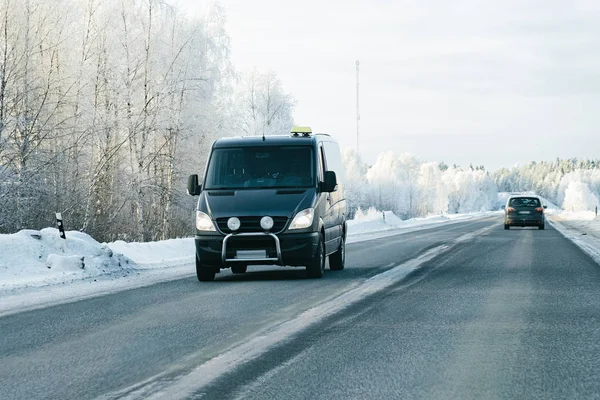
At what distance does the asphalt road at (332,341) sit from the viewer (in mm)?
5285

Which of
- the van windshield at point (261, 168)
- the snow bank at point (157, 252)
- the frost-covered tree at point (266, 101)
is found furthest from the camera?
the frost-covered tree at point (266, 101)

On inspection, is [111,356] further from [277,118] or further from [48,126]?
[277,118]

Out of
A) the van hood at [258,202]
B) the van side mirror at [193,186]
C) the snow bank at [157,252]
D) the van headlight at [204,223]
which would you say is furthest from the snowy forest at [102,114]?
the van hood at [258,202]

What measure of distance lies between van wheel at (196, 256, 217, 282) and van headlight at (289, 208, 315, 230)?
1.58 m

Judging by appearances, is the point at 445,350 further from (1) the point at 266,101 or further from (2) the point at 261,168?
(1) the point at 266,101

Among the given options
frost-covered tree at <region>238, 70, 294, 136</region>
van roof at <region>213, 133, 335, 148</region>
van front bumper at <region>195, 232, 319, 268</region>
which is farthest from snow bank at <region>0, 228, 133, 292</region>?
frost-covered tree at <region>238, 70, 294, 136</region>

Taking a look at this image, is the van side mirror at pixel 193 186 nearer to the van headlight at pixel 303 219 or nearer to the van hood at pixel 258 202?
the van hood at pixel 258 202

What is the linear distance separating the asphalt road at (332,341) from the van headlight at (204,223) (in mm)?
885

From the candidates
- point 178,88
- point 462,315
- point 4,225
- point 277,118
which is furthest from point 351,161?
point 462,315

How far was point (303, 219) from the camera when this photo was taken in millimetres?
12734

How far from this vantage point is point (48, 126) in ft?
89.4

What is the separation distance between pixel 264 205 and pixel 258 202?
4.4 inches

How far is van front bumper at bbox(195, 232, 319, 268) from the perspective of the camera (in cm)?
1262

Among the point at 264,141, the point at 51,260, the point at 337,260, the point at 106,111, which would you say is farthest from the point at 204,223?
the point at 106,111
